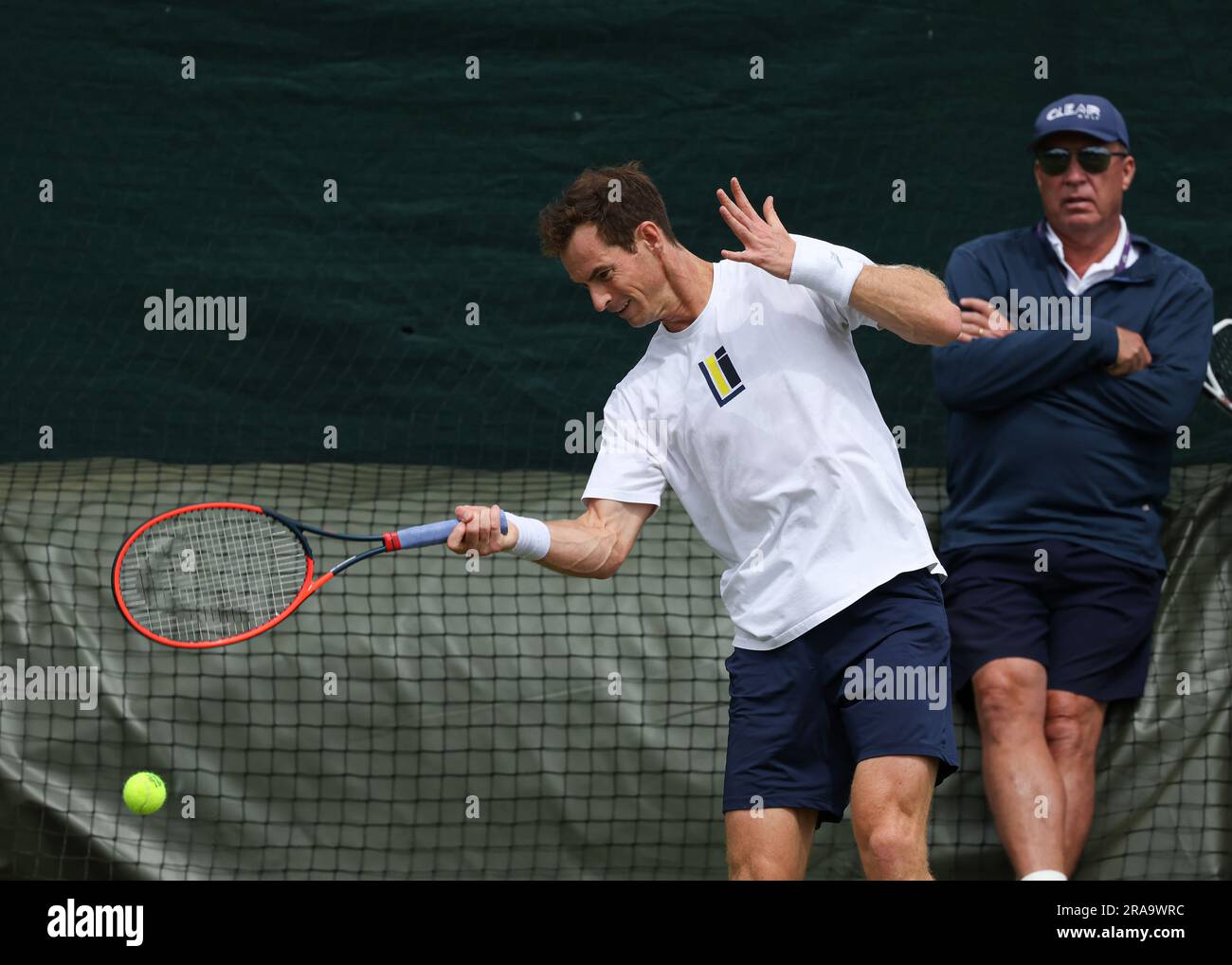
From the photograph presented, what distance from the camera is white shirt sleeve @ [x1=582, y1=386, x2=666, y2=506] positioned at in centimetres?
356

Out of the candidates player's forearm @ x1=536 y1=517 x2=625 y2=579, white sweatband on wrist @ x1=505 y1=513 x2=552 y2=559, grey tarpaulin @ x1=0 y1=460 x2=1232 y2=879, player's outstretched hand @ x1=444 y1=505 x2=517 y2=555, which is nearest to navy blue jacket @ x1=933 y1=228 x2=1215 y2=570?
grey tarpaulin @ x1=0 y1=460 x2=1232 y2=879

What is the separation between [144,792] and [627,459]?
1.83 meters

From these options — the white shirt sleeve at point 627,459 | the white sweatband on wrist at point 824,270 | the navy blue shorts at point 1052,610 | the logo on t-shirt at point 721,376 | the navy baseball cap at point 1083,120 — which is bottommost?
the navy blue shorts at point 1052,610

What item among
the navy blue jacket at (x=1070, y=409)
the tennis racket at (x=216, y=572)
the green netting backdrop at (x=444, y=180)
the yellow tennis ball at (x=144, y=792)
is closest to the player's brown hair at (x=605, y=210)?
the tennis racket at (x=216, y=572)

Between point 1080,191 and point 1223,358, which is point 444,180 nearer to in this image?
point 1080,191

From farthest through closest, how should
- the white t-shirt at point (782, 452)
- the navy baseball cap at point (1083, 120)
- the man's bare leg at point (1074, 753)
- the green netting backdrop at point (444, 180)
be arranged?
the green netting backdrop at point (444, 180), the navy baseball cap at point (1083, 120), the man's bare leg at point (1074, 753), the white t-shirt at point (782, 452)

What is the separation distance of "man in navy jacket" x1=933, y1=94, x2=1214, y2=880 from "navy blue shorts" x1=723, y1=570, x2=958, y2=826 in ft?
3.26

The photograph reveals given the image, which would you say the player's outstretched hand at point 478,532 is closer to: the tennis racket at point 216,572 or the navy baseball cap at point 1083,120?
the tennis racket at point 216,572

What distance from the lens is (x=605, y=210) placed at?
11.3 ft

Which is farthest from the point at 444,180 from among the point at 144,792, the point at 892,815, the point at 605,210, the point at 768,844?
the point at 892,815

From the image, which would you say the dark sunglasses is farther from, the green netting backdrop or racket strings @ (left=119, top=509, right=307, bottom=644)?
racket strings @ (left=119, top=509, right=307, bottom=644)

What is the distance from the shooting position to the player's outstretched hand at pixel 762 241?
130 inches

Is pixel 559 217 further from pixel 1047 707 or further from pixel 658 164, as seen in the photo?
pixel 658 164

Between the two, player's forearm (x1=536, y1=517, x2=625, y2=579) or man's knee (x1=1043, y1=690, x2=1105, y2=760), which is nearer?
Result: player's forearm (x1=536, y1=517, x2=625, y2=579)
